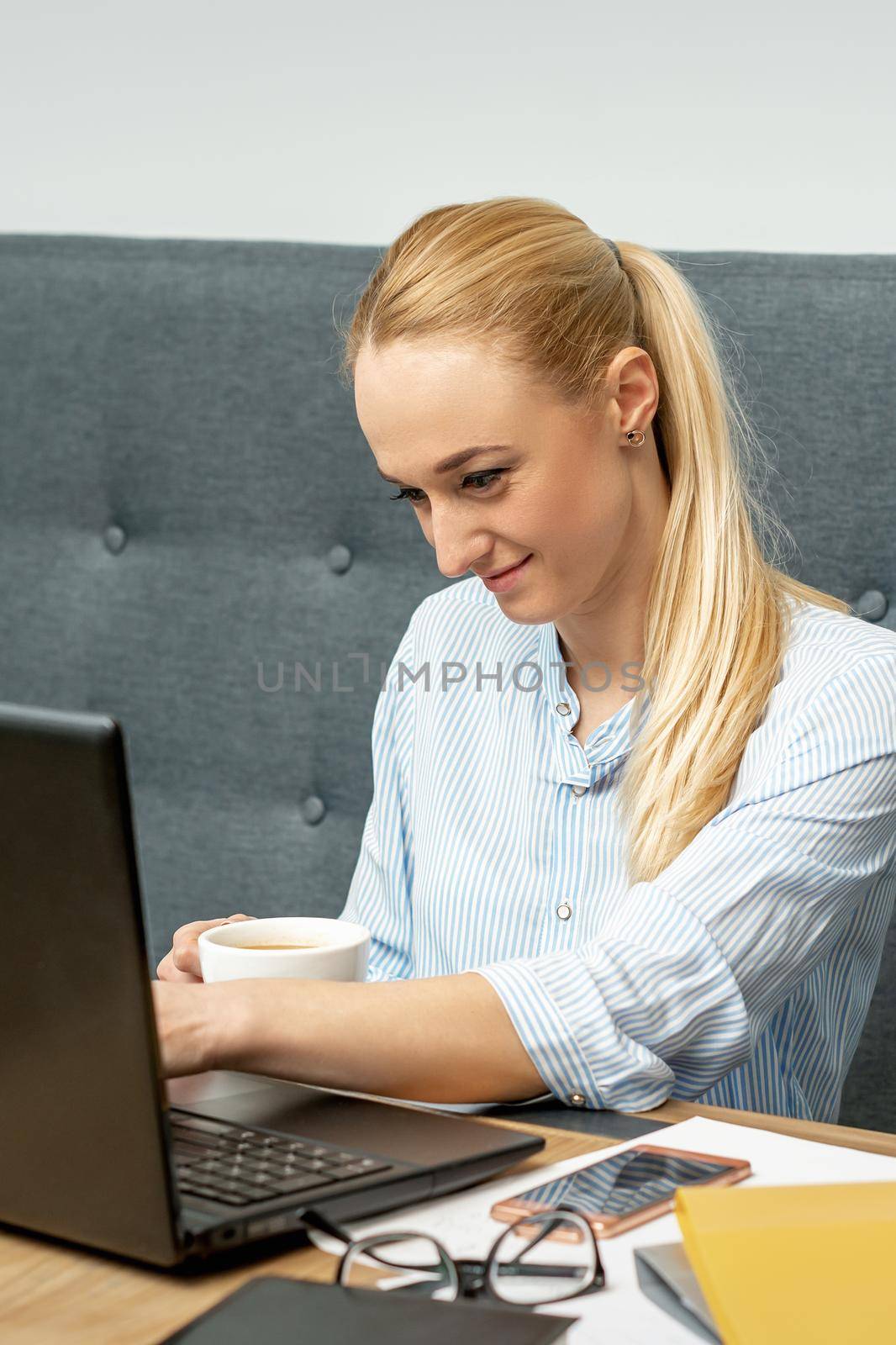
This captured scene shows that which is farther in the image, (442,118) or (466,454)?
(442,118)

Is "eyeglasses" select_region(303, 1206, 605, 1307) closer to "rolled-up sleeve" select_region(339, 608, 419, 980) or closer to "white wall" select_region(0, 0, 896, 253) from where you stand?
"rolled-up sleeve" select_region(339, 608, 419, 980)

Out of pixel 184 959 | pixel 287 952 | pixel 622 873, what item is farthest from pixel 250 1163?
pixel 622 873

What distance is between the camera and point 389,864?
1282 millimetres

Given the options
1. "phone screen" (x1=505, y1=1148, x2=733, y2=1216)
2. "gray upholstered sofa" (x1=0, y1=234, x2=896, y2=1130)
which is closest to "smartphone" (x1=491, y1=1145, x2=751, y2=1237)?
"phone screen" (x1=505, y1=1148, x2=733, y2=1216)

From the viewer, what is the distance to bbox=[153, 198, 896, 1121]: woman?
84 cm

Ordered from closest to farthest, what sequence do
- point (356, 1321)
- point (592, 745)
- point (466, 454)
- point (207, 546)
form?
point (356, 1321) < point (466, 454) < point (592, 745) < point (207, 546)

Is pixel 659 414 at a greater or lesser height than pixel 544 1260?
greater

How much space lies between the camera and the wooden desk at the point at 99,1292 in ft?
1.67

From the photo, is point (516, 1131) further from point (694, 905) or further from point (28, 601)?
point (28, 601)

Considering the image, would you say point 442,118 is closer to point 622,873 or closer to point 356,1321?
point 622,873

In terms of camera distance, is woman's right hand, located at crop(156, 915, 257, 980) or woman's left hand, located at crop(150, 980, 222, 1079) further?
woman's right hand, located at crop(156, 915, 257, 980)

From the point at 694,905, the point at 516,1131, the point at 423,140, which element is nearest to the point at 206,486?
the point at 423,140

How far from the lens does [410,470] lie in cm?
105

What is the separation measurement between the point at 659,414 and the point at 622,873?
1.21 ft
